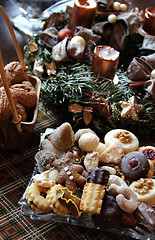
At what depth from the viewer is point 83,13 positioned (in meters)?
1.54

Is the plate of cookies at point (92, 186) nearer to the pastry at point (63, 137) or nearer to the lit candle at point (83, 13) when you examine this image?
the pastry at point (63, 137)

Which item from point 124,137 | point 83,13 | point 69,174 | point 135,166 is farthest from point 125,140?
point 83,13

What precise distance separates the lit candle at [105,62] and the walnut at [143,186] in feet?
1.93

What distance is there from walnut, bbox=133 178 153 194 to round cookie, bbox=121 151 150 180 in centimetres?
3

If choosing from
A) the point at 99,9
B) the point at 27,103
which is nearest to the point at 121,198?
the point at 27,103

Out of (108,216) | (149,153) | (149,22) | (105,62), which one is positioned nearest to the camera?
(108,216)

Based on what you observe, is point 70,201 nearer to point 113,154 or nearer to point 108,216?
point 108,216

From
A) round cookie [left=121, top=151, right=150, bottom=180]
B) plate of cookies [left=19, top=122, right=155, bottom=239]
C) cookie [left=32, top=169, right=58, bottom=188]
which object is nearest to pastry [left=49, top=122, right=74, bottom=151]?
plate of cookies [left=19, top=122, right=155, bottom=239]

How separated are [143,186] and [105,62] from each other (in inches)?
24.5

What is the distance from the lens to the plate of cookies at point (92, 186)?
0.89m

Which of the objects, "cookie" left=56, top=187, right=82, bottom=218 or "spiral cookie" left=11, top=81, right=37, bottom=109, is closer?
"cookie" left=56, top=187, right=82, bottom=218

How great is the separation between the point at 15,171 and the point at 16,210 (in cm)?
18

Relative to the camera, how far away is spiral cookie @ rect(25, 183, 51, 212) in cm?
92

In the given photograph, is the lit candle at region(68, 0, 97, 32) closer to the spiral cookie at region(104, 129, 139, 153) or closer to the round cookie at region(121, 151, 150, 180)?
the spiral cookie at region(104, 129, 139, 153)
